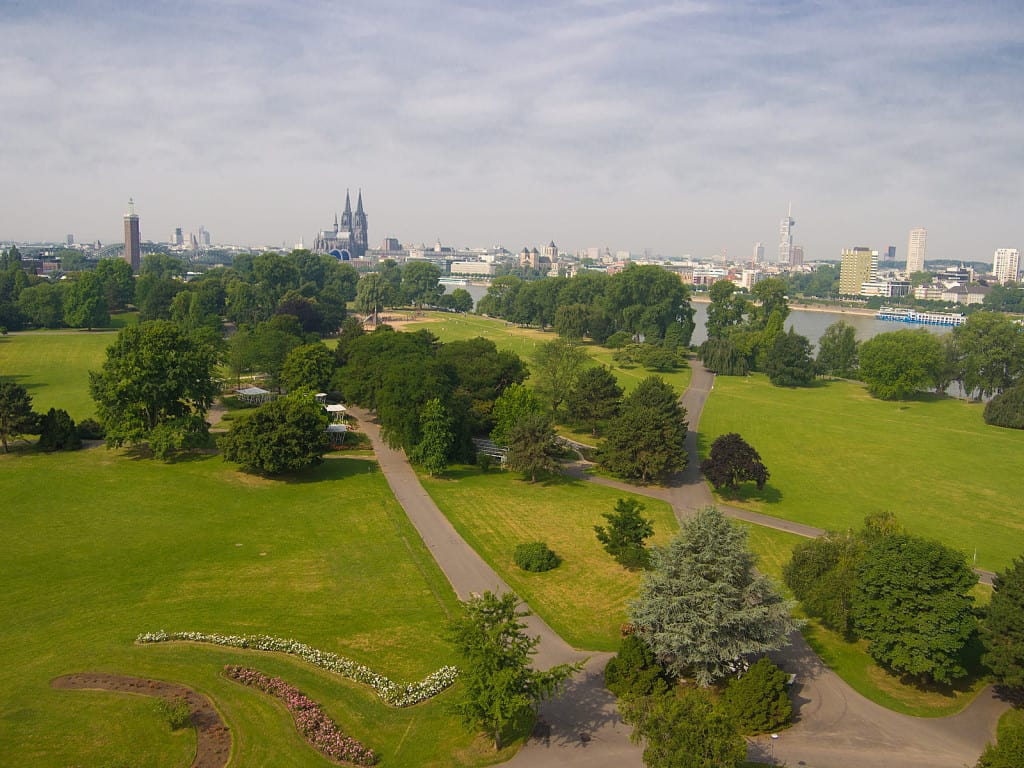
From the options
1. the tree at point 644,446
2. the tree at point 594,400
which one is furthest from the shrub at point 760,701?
the tree at point 594,400

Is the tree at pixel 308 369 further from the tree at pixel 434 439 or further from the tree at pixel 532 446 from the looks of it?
the tree at pixel 532 446

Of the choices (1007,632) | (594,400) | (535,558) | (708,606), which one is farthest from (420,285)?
(1007,632)

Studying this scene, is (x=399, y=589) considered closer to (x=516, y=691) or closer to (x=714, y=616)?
(x=516, y=691)

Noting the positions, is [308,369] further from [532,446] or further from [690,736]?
[690,736]

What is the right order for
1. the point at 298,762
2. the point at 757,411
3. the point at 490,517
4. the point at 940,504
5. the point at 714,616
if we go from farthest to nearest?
the point at 757,411 → the point at 940,504 → the point at 490,517 → the point at 714,616 → the point at 298,762

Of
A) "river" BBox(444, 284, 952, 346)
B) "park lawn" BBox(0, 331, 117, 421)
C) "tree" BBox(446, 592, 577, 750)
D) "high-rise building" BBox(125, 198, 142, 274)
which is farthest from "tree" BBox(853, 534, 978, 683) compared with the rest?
"high-rise building" BBox(125, 198, 142, 274)

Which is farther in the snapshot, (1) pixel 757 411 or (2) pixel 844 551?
(1) pixel 757 411

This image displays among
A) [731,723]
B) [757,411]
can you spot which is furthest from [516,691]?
[757,411]
